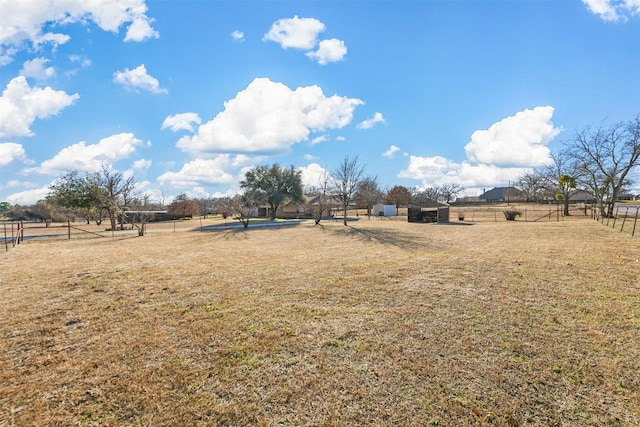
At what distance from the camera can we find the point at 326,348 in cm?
402

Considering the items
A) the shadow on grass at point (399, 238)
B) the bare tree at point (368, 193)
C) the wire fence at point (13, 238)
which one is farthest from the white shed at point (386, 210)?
the wire fence at point (13, 238)

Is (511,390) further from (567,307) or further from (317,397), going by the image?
(567,307)

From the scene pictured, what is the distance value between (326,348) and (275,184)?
129 feet

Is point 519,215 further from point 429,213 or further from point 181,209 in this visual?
point 181,209

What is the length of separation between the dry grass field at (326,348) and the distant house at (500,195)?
264 ft

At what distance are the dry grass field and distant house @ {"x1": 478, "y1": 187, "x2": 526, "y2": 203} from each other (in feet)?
264

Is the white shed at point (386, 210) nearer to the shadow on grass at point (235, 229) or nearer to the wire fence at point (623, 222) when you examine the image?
the shadow on grass at point (235, 229)

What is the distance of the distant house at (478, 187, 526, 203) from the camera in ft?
250

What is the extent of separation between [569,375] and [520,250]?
8.42 m

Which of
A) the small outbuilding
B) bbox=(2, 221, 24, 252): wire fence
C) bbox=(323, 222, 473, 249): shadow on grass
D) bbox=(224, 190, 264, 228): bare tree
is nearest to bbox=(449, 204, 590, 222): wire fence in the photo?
the small outbuilding

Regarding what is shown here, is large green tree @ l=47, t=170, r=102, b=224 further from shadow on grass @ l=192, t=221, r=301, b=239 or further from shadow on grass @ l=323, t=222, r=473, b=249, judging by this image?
shadow on grass @ l=323, t=222, r=473, b=249

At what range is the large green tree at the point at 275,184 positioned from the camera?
41969mm

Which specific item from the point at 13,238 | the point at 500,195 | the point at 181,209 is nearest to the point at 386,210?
the point at 181,209

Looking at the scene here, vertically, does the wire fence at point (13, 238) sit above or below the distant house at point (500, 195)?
below
